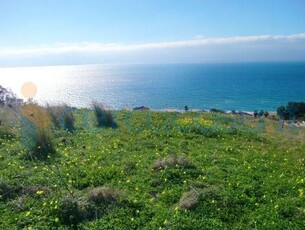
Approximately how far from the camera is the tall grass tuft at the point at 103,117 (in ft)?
55.9

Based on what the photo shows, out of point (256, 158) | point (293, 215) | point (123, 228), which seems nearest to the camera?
point (123, 228)

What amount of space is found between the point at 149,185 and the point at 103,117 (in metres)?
8.91

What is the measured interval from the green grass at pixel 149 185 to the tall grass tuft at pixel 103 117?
325cm

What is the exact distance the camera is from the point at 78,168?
9570 mm

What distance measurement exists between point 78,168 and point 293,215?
5598mm

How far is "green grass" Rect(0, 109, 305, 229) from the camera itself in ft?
22.9

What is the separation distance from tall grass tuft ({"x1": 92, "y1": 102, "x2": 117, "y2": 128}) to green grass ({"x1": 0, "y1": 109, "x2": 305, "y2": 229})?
3251mm

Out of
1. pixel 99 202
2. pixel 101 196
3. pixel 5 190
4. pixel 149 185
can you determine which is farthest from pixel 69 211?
pixel 149 185

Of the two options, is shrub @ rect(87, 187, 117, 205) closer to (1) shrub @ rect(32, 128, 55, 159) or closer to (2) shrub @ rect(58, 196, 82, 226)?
(2) shrub @ rect(58, 196, 82, 226)

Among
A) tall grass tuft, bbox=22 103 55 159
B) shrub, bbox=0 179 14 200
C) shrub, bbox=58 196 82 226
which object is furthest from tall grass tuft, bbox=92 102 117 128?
shrub, bbox=58 196 82 226

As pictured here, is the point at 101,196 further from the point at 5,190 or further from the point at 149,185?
the point at 5,190

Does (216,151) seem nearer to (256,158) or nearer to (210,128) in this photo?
(256,158)

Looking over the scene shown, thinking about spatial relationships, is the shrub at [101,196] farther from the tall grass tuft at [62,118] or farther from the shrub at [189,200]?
the tall grass tuft at [62,118]

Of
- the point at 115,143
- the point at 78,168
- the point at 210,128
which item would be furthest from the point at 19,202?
the point at 210,128
